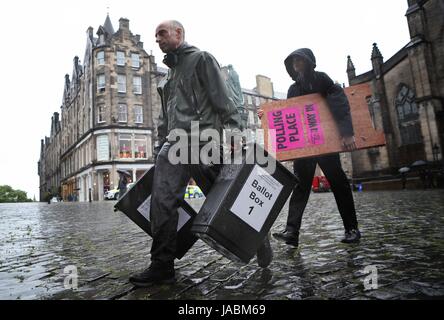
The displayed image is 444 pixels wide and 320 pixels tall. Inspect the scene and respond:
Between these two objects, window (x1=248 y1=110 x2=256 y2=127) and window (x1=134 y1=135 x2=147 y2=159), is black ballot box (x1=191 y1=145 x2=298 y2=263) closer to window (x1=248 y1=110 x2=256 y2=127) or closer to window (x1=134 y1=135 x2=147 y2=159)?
window (x1=134 y1=135 x2=147 y2=159)

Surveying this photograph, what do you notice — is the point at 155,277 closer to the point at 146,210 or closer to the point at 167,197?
the point at 167,197

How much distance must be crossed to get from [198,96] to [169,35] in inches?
20.8

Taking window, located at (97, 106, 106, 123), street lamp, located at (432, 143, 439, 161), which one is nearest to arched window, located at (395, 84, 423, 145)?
street lamp, located at (432, 143, 439, 161)

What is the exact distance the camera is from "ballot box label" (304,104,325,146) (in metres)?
3.39

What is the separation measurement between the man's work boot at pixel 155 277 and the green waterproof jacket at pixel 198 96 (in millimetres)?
992

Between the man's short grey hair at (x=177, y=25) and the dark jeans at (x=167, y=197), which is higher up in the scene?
the man's short grey hair at (x=177, y=25)

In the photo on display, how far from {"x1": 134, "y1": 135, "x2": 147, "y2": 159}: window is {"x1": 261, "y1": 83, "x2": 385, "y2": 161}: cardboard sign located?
32532mm

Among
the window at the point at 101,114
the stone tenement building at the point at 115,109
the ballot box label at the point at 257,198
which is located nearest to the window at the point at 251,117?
the stone tenement building at the point at 115,109

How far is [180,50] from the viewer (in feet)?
8.21

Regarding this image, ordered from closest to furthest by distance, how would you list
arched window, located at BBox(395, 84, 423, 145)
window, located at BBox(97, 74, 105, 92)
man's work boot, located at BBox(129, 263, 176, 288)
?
man's work boot, located at BBox(129, 263, 176, 288) → arched window, located at BBox(395, 84, 423, 145) → window, located at BBox(97, 74, 105, 92)

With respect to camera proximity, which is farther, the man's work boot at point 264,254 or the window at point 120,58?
the window at point 120,58

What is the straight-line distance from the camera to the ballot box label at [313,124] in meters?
3.39

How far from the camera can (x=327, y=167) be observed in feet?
10.8

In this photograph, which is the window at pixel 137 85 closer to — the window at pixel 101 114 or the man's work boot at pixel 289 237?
the window at pixel 101 114
